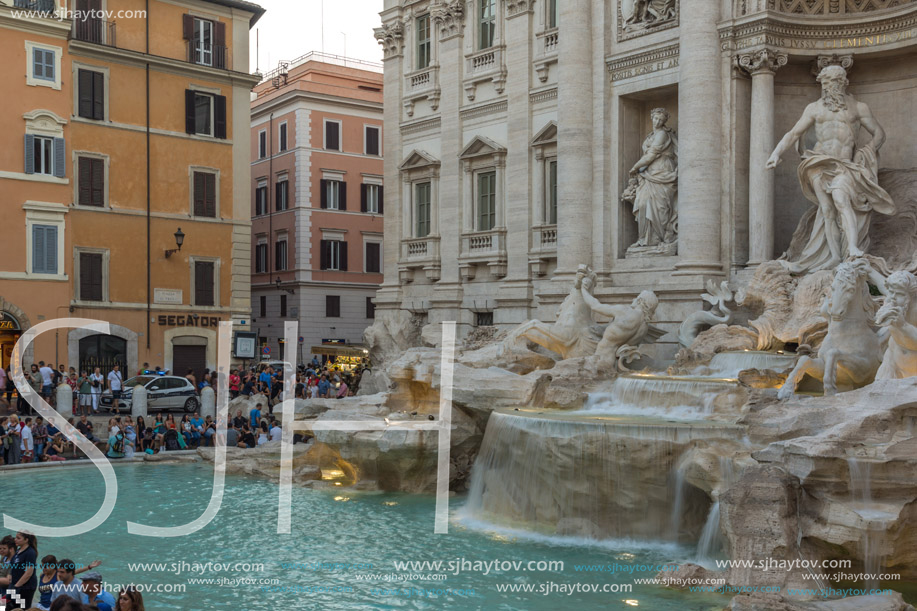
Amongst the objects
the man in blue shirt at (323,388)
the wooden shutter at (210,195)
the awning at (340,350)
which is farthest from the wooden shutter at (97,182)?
the awning at (340,350)

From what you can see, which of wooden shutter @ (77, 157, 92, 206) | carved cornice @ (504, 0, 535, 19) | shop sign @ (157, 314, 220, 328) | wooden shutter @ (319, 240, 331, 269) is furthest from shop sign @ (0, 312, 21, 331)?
A: carved cornice @ (504, 0, 535, 19)

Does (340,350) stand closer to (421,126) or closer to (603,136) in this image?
(421,126)

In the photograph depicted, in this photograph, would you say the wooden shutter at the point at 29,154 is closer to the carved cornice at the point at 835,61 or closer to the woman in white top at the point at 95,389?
the woman in white top at the point at 95,389

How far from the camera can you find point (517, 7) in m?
23.9

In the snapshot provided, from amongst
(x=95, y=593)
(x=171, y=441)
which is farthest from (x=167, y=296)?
(x=95, y=593)

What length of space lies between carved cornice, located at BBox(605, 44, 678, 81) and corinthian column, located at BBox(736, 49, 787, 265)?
1.68m

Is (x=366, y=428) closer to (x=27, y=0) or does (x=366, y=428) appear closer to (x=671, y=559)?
(x=671, y=559)

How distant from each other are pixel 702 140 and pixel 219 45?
1900cm

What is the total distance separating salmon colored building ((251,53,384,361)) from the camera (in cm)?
4072

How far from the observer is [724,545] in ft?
34.7

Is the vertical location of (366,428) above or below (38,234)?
below

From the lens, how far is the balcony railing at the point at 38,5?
1090 inches

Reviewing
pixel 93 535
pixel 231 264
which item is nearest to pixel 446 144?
pixel 231 264

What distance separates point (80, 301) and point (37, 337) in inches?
74.7
